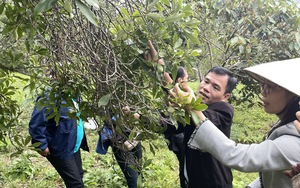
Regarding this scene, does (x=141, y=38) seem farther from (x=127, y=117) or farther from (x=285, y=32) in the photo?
(x=285, y=32)

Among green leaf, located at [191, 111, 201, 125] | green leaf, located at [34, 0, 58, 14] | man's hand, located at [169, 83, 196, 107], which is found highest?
green leaf, located at [34, 0, 58, 14]

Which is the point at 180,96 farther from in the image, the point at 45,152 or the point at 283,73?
the point at 45,152

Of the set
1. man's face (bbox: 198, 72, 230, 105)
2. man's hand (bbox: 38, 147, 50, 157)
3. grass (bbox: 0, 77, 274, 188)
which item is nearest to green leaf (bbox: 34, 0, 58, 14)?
man's face (bbox: 198, 72, 230, 105)

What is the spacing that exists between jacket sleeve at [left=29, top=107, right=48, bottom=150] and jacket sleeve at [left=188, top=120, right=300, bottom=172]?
1.42 m

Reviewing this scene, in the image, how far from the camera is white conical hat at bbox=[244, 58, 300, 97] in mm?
Answer: 1323

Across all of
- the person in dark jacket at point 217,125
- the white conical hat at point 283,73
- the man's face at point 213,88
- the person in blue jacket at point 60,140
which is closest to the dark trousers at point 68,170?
the person in blue jacket at point 60,140

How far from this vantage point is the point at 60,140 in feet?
8.20

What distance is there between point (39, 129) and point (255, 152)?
166cm

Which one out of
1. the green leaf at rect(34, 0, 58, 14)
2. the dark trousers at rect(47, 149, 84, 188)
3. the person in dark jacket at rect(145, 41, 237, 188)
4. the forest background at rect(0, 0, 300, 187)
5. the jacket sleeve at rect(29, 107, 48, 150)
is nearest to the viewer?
the green leaf at rect(34, 0, 58, 14)

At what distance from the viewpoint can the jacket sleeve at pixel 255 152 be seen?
1.32 meters

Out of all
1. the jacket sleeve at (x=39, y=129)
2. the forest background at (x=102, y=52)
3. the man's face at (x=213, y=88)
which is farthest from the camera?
the jacket sleeve at (x=39, y=129)

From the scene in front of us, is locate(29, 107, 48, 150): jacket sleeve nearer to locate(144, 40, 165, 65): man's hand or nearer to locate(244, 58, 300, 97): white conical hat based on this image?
locate(144, 40, 165, 65): man's hand

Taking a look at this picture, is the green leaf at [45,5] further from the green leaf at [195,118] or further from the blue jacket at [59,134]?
the blue jacket at [59,134]

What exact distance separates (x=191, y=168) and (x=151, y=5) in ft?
3.83
